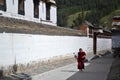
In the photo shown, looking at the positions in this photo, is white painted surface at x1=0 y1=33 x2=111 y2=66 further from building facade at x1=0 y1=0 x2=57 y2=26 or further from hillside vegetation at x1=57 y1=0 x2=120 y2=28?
hillside vegetation at x1=57 y1=0 x2=120 y2=28

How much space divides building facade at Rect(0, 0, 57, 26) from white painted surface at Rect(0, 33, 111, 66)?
3.27m

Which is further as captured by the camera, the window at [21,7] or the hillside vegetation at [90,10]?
the hillside vegetation at [90,10]

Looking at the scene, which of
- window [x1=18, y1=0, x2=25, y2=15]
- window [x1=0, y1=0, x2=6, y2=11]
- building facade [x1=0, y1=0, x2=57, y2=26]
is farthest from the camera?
window [x1=18, y1=0, x2=25, y2=15]

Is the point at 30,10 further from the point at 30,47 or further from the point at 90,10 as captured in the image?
the point at 90,10

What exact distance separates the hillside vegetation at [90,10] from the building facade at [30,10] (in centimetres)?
9776

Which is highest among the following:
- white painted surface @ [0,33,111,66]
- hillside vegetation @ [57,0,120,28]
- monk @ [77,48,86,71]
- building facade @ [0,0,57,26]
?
hillside vegetation @ [57,0,120,28]

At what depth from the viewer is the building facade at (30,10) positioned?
29.4 meters

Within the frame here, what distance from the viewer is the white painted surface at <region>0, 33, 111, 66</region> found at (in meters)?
18.5

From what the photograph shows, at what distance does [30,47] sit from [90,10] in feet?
493

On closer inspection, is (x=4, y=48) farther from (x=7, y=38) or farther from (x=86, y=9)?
(x=86, y=9)

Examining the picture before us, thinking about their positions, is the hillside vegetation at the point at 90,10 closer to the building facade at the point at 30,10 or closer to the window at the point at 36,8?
the building facade at the point at 30,10

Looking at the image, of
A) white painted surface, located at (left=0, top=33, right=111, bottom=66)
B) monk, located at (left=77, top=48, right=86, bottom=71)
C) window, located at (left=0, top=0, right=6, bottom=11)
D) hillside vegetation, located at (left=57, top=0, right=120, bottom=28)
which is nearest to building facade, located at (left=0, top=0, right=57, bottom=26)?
window, located at (left=0, top=0, right=6, bottom=11)

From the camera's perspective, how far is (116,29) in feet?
155

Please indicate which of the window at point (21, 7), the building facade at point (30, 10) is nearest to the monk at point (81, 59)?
the building facade at point (30, 10)
